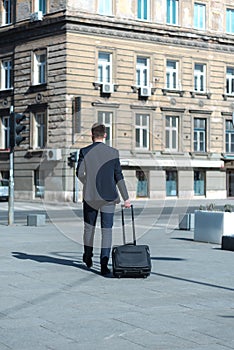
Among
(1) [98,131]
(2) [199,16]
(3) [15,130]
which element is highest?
(2) [199,16]

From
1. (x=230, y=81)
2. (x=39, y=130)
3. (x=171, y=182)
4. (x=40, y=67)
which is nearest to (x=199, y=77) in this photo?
(x=230, y=81)

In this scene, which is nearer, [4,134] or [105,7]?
[105,7]

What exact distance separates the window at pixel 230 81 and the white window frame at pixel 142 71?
6550 millimetres

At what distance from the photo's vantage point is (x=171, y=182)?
45.7 meters

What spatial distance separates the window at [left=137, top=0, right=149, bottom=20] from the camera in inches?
1736

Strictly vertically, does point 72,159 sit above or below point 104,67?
below

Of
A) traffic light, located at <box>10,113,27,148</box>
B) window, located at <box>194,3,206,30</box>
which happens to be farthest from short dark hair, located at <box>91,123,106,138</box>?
window, located at <box>194,3,206,30</box>

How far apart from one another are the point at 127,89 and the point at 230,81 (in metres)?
8.52

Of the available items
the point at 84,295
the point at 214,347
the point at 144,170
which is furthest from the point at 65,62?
the point at 214,347

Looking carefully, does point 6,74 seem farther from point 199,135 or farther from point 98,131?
point 98,131

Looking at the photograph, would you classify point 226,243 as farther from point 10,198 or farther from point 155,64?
point 155,64

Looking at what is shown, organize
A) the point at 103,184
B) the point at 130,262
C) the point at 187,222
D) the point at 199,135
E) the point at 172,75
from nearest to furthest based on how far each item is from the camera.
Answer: the point at 130,262, the point at 103,184, the point at 187,222, the point at 172,75, the point at 199,135

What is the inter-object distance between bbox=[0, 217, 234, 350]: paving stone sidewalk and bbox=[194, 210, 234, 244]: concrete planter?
1.89 metres

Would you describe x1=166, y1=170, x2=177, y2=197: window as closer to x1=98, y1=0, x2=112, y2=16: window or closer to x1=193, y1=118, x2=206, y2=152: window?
x1=193, y1=118, x2=206, y2=152: window
